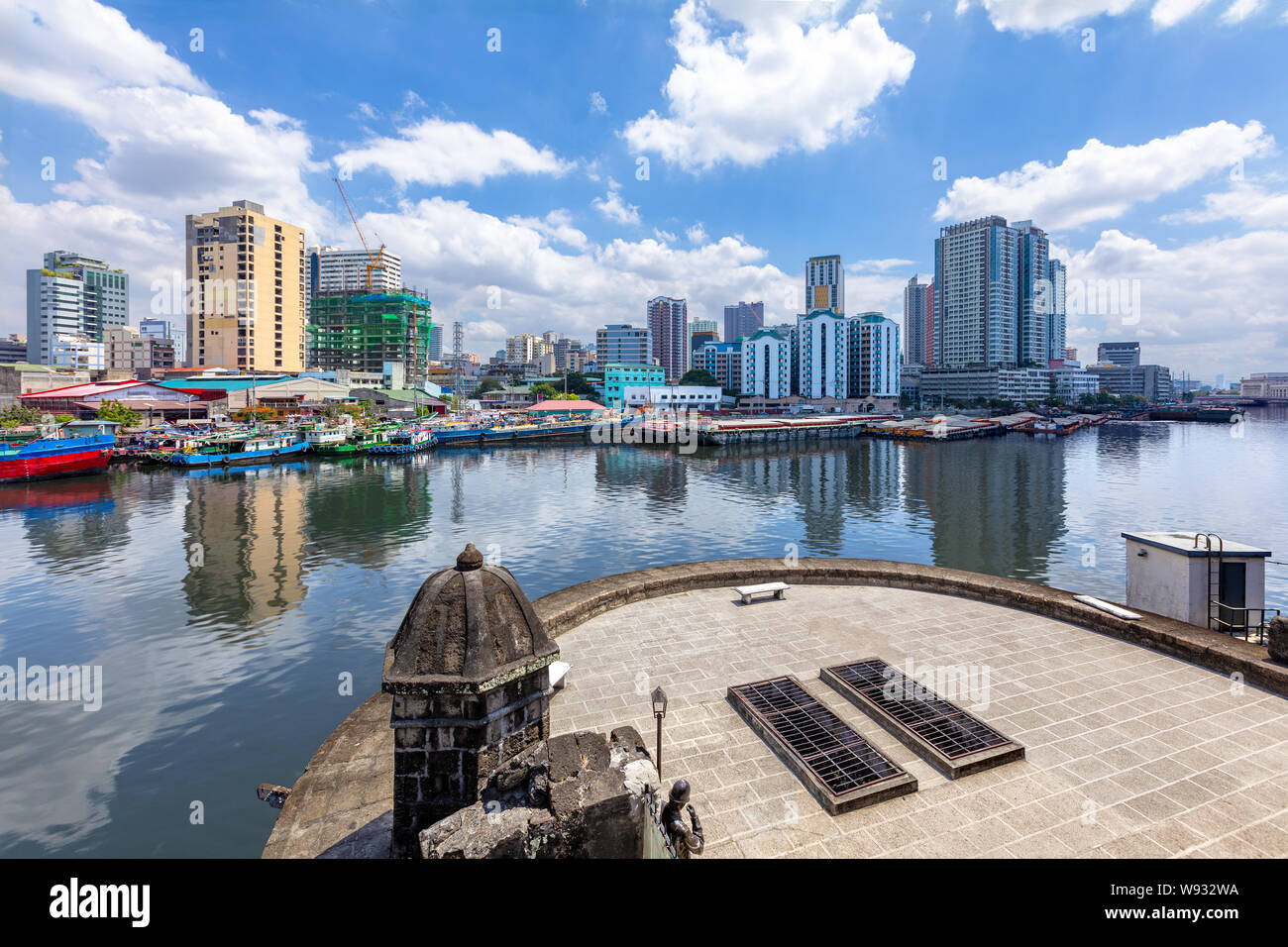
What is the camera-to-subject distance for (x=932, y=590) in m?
13.9

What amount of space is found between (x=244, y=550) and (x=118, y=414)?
219ft

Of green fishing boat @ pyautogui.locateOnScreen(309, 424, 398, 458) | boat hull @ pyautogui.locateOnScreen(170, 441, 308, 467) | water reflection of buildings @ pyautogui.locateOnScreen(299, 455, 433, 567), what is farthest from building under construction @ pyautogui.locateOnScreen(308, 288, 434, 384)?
water reflection of buildings @ pyautogui.locateOnScreen(299, 455, 433, 567)

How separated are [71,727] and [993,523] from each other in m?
42.1

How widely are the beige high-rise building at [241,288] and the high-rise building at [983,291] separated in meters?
196

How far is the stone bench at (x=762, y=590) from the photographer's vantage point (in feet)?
43.2

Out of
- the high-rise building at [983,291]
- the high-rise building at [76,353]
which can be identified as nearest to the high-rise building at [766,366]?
the high-rise building at [983,291]

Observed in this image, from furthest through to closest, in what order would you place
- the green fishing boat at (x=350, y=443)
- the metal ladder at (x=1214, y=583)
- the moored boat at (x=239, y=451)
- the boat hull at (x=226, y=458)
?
1. the green fishing boat at (x=350, y=443)
2. the moored boat at (x=239, y=451)
3. the boat hull at (x=226, y=458)
4. the metal ladder at (x=1214, y=583)

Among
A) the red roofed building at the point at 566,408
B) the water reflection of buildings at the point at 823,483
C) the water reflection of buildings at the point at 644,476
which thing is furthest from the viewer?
the red roofed building at the point at 566,408

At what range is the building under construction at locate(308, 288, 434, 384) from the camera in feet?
466

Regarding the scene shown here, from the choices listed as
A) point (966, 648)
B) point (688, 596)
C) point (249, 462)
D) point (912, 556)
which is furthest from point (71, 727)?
point (249, 462)

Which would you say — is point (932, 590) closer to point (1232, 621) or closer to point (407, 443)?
point (1232, 621)

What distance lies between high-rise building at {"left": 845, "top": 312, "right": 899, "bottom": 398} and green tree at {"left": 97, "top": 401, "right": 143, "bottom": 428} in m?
139

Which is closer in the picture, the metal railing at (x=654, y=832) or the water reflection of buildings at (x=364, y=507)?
the metal railing at (x=654, y=832)

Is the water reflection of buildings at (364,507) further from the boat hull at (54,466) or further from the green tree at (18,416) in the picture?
the green tree at (18,416)
